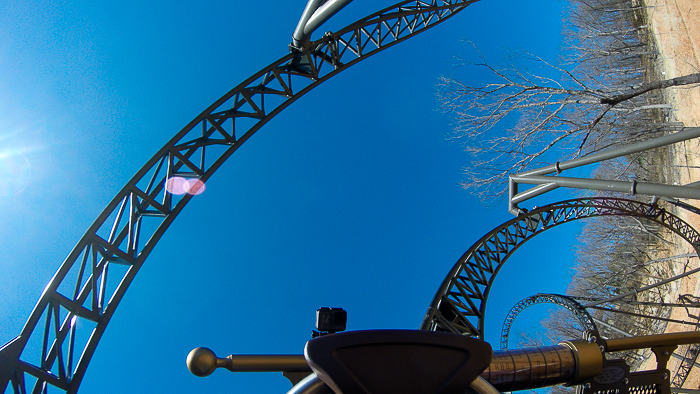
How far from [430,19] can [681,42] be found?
16.6 metres

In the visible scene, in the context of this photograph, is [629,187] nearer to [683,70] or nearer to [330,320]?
[330,320]

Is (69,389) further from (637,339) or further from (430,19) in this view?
(430,19)

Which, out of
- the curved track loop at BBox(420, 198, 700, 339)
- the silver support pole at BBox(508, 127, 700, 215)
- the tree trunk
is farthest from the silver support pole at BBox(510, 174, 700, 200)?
the tree trunk

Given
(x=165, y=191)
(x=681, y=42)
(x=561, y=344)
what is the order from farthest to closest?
(x=681, y=42) → (x=165, y=191) → (x=561, y=344)

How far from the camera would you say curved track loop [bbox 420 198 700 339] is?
8609 millimetres

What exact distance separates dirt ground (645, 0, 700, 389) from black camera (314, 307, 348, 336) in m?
19.1

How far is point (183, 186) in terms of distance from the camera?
18.1 ft

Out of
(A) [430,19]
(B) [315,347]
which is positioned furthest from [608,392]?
(A) [430,19]

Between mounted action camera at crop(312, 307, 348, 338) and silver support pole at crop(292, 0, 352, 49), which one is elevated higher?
silver support pole at crop(292, 0, 352, 49)

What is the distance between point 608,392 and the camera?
68.9 inches

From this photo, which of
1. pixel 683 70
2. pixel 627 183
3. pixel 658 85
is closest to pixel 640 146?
pixel 627 183

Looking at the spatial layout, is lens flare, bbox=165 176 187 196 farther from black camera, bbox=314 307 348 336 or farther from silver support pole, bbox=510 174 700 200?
silver support pole, bbox=510 174 700 200

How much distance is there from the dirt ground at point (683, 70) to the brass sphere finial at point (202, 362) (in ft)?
64.2

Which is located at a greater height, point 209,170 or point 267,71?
point 267,71
